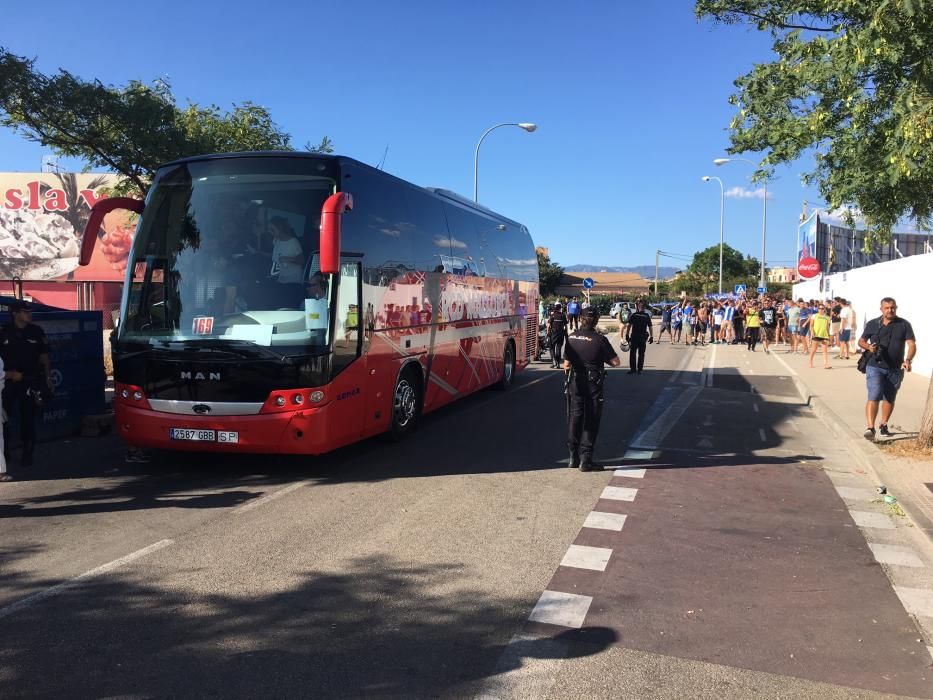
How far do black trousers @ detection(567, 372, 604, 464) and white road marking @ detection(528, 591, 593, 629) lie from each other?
3.36 meters

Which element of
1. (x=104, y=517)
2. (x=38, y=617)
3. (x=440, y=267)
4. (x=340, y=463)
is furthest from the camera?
(x=440, y=267)

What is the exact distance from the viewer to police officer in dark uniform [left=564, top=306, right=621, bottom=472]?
→ 7723 mm

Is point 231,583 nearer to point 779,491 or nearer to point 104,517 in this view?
point 104,517

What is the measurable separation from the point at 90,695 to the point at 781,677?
3353 millimetres

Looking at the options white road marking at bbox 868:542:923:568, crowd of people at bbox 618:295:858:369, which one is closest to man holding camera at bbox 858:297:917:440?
white road marking at bbox 868:542:923:568

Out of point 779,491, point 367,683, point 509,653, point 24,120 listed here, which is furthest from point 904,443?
point 24,120

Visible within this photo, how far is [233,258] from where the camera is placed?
708 cm

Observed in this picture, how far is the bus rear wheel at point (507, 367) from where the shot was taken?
1428 centimetres

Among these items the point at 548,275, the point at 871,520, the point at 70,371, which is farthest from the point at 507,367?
the point at 548,275

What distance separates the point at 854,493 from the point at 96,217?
8469 mm

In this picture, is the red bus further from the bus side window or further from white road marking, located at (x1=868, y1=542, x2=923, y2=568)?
white road marking, located at (x1=868, y1=542, x2=923, y2=568)

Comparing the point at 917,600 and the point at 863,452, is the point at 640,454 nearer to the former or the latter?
the point at 863,452

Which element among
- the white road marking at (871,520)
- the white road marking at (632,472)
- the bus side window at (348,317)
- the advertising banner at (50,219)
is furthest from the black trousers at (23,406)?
the advertising banner at (50,219)

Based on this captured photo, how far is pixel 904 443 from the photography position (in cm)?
899
